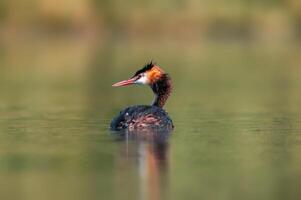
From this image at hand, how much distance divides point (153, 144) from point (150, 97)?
7819mm

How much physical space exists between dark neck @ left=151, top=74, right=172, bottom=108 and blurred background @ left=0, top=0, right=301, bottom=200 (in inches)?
25.8

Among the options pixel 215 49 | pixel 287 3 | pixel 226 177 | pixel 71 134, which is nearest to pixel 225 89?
pixel 71 134

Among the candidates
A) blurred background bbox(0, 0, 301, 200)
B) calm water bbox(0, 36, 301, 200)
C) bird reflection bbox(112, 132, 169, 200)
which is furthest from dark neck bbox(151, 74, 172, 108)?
bird reflection bbox(112, 132, 169, 200)

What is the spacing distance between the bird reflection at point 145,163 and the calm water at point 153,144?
0.04 ft

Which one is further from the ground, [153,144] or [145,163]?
[153,144]

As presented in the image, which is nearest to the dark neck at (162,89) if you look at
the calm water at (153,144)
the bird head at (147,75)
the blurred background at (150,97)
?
the bird head at (147,75)

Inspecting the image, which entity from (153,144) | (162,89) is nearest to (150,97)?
(162,89)

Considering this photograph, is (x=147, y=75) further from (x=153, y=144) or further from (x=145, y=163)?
(x=145, y=163)

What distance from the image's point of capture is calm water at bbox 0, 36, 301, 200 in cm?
1125

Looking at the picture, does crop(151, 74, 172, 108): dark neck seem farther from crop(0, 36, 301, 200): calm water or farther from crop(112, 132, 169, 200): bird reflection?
crop(112, 132, 169, 200): bird reflection

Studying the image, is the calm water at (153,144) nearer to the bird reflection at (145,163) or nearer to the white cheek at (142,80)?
the bird reflection at (145,163)

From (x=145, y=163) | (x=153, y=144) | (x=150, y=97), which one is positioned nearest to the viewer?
(x=145, y=163)

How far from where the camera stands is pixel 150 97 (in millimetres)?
21953

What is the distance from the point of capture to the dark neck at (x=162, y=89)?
54.7ft
